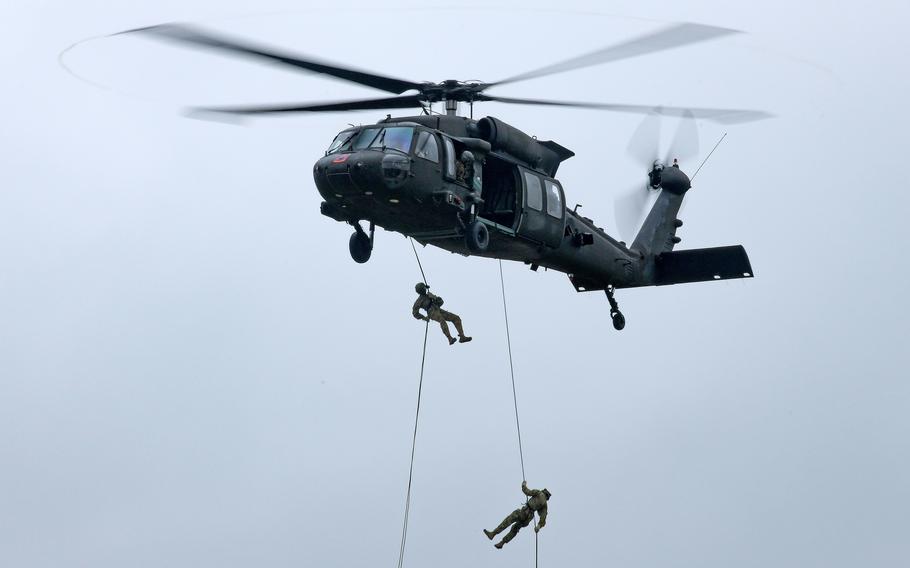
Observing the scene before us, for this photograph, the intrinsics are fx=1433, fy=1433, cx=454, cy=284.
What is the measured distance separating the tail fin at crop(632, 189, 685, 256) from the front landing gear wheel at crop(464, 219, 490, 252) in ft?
24.1

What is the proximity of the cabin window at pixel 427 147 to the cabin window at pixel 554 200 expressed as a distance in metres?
3.39

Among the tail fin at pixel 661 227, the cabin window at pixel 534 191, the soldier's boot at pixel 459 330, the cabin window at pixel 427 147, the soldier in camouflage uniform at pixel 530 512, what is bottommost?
the soldier in camouflage uniform at pixel 530 512

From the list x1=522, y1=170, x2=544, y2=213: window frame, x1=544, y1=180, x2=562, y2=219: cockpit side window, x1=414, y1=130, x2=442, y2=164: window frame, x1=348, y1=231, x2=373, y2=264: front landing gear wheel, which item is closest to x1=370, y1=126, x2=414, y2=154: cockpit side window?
x1=414, y1=130, x2=442, y2=164: window frame

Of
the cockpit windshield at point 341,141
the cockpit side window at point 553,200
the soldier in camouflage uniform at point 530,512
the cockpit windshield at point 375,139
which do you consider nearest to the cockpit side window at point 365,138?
the cockpit windshield at point 375,139

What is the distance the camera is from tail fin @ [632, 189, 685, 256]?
3294 centimetres

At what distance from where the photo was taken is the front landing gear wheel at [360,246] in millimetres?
26875

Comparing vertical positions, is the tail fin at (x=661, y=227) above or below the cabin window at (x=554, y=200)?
above

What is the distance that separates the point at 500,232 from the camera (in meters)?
27.2

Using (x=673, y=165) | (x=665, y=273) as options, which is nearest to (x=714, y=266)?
(x=665, y=273)

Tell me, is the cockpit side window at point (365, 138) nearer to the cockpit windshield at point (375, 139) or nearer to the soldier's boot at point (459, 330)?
the cockpit windshield at point (375, 139)

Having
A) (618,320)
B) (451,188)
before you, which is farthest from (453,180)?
(618,320)

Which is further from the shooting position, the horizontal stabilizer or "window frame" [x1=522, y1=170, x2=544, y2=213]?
the horizontal stabilizer

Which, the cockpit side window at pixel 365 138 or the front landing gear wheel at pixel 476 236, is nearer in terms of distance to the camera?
the cockpit side window at pixel 365 138

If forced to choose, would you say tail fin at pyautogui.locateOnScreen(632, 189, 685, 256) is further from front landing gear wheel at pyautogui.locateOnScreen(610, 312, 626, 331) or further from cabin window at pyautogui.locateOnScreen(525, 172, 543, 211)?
cabin window at pyautogui.locateOnScreen(525, 172, 543, 211)
